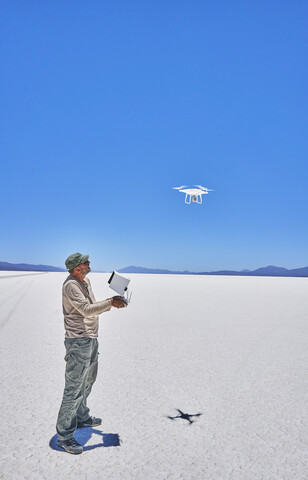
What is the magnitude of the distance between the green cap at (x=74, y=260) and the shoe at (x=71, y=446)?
1645 millimetres

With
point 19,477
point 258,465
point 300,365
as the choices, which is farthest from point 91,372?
point 300,365

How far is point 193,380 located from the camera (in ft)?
19.7

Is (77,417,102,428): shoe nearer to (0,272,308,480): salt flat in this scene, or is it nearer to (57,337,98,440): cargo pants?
(0,272,308,480): salt flat

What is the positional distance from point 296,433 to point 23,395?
3.41 m

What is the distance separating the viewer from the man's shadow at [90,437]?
3932 mm

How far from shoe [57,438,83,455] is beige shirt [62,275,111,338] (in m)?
0.99

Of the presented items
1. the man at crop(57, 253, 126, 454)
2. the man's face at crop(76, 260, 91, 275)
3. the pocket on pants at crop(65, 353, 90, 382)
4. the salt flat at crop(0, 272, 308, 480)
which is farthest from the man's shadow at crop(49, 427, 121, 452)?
the man's face at crop(76, 260, 91, 275)

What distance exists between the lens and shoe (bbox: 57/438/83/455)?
12.3ft

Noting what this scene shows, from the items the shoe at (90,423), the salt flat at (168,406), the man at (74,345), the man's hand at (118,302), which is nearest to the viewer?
the salt flat at (168,406)

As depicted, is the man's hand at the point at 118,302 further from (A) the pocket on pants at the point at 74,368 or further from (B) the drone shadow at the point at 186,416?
(B) the drone shadow at the point at 186,416

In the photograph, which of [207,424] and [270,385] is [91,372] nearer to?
→ [207,424]

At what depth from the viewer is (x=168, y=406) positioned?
16.2 feet

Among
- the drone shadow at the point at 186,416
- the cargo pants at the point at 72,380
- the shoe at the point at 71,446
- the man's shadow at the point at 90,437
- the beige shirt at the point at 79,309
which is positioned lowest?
the man's shadow at the point at 90,437

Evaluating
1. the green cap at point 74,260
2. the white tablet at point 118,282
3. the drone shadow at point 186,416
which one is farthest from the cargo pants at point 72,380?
the drone shadow at point 186,416
